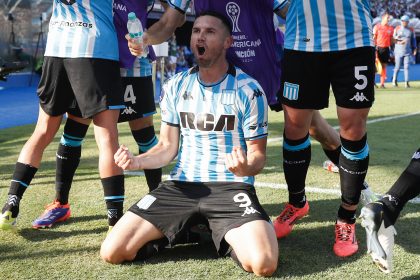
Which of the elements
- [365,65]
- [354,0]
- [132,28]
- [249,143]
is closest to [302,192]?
[249,143]

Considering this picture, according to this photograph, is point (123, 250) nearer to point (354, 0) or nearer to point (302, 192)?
point (302, 192)

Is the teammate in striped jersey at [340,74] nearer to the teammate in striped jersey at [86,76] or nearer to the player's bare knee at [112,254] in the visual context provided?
the teammate in striped jersey at [86,76]

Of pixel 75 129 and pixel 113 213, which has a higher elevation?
pixel 75 129

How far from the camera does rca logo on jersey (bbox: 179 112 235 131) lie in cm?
320

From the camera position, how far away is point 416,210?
390 centimetres

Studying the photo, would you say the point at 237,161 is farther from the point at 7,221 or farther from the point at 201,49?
the point at 7,221

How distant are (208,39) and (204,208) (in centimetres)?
94

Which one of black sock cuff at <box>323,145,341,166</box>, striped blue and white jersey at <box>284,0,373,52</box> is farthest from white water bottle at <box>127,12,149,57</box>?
black sock cuff at <box>323,145,341,166</box>

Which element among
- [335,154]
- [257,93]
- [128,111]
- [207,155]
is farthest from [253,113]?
[335,154]

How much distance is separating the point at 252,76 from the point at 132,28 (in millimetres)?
873

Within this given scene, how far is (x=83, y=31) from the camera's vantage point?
10.7ft

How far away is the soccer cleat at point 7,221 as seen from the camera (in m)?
3.38

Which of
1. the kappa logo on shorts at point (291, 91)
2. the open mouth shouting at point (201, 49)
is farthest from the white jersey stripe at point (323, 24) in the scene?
the open mouth shouting at point (201, 49)

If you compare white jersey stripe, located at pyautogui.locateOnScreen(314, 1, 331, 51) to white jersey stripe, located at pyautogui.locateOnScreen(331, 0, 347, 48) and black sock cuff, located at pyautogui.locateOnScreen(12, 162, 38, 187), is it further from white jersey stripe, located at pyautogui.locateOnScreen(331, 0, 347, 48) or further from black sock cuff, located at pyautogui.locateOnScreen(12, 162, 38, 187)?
black sock cuff, located at pyautogui.locateOnScreen(12, 162, 38, 187)
